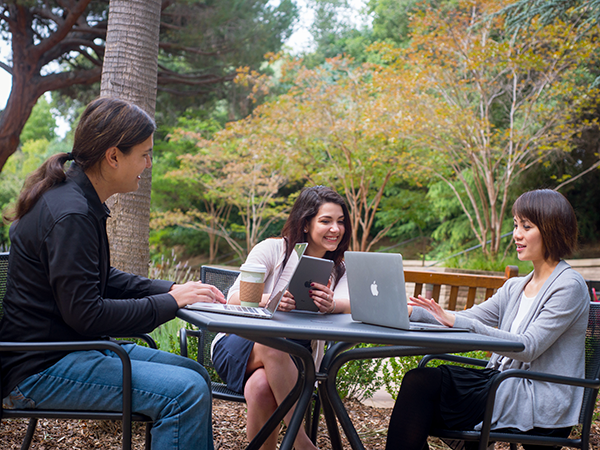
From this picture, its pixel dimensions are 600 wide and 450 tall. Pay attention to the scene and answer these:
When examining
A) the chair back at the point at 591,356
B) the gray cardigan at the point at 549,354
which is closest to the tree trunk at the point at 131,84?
the gray cardigan at the point at 549,354

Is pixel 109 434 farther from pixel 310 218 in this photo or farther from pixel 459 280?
pixel 459 280

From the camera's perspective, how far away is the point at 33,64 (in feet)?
34.2

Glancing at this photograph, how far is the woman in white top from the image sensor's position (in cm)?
200

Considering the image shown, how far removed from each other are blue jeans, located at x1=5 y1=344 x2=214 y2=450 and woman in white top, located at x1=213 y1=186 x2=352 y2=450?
1.59ft

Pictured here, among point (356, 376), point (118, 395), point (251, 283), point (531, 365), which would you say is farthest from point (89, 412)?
point (356, 376)

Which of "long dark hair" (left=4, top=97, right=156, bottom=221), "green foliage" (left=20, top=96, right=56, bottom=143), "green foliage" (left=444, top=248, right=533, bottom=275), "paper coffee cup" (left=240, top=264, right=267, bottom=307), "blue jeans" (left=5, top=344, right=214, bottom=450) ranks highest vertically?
"green foliage" (left=20, top=96, right=56, bottom=143)

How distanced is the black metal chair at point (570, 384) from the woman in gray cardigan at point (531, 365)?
35 millimetres

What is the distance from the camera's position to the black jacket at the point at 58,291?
146 centimetres

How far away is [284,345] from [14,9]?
36.2 ft

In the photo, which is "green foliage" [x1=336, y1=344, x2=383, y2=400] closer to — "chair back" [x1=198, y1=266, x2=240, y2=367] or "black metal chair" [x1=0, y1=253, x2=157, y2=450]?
"chair back" [x1=198, y1=266, x2=240, y2=367]

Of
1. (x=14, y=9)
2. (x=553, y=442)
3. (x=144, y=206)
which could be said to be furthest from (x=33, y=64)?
(x=553, y=442)

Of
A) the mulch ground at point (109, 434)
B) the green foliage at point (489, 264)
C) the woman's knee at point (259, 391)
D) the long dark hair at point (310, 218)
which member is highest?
the long dark hair at point (310, 218)

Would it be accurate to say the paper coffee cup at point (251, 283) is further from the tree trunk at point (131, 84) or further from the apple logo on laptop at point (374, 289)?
the tree trunk at point (131, 84)

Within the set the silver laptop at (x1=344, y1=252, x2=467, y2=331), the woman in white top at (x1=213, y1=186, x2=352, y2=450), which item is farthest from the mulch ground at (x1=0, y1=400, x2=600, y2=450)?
the silver laptop at (x1=344, y1=252, x2=467, y2=331)
